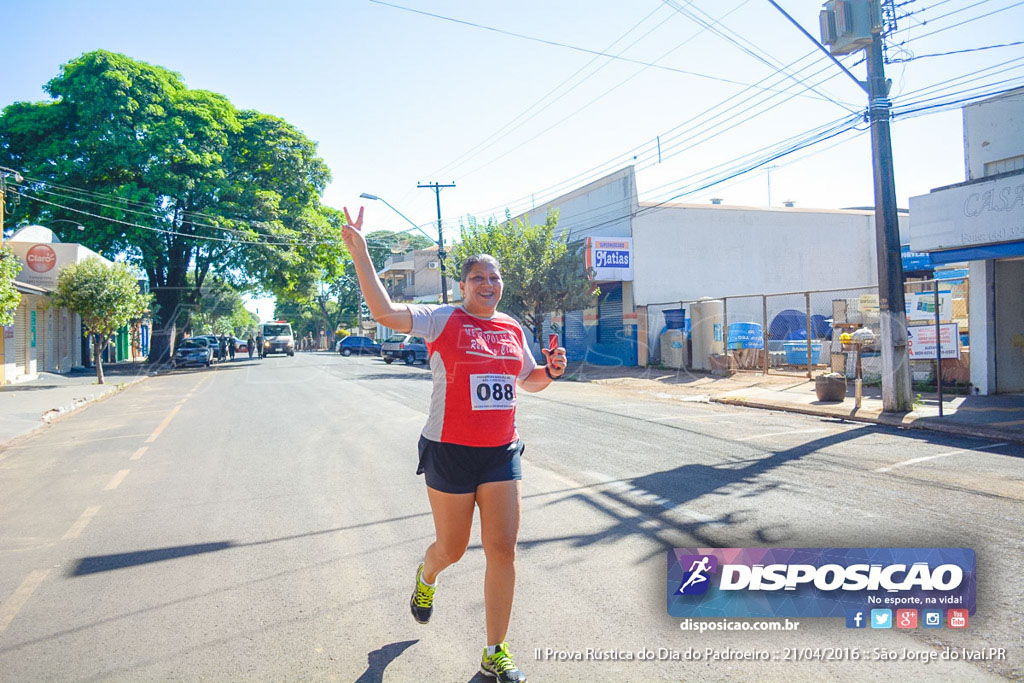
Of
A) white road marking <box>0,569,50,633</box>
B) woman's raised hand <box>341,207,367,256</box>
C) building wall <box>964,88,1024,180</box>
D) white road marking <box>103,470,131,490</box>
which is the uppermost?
building wall <box>964,88,1024,180</box>

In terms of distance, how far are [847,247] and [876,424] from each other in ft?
72.2

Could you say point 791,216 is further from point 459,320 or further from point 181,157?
point 459,320

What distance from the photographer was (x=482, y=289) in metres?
3.44

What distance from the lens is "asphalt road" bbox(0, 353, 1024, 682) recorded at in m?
3.48

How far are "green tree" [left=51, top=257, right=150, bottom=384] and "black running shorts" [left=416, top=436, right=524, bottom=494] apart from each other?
23395 millimetres

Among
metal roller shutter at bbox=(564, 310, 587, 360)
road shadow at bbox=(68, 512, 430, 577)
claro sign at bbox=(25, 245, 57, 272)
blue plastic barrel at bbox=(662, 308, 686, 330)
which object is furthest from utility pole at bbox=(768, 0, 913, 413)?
claro sign at bbox=(25, 245, 57, 272)

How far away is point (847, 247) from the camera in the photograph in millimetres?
31406

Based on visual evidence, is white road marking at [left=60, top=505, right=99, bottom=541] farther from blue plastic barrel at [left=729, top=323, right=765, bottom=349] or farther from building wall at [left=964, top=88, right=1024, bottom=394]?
blue plastic barrel at [left=729, top=323, right=765, bottom=349]

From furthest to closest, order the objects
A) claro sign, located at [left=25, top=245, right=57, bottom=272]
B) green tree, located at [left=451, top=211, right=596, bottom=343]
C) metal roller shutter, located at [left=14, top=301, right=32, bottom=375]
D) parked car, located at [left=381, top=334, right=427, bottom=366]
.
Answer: parked car, located at [left=381, top=334, right=427, bottom=366], claro sign, located at [left=25, top=245, right=57, bottom=272], green tree, located at [left=451, top=211, right=596, bottom=343], metal roller shutter, located at [left=14, top=301, right=32, bottom=375]

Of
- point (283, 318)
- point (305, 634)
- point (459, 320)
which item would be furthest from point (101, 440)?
point (283, 318)

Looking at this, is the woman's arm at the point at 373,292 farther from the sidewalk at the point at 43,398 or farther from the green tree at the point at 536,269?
the green tree at the point at 536,269

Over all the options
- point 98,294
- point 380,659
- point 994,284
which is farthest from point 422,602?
point 98,294

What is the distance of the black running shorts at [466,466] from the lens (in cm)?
326

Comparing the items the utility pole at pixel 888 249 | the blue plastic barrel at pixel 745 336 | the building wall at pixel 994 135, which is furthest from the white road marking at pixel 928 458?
the blue plastic barrel at pixel 745 336
